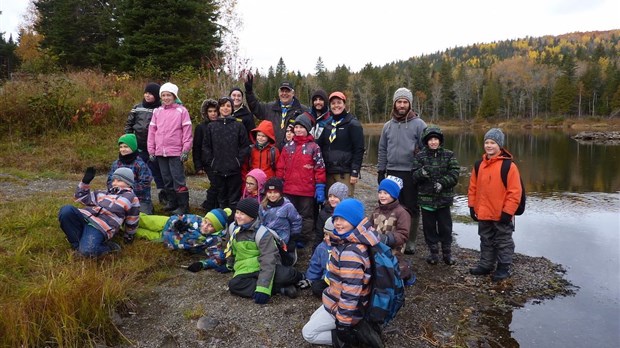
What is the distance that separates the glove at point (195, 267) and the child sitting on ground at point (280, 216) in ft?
3.19

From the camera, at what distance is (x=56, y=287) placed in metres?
3.44

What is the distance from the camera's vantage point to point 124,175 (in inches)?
201

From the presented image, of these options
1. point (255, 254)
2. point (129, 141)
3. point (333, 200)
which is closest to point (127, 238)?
point (129, 141)

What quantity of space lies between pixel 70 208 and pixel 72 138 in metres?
7.34

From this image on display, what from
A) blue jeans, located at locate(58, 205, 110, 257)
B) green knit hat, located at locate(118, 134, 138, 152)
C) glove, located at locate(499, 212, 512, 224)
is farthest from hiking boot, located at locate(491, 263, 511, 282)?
green knit hat, located at locate(118, 134, 138, 152)

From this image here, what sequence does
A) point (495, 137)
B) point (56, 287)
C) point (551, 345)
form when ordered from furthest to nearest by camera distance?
point (495, 137)
point (551, 345)
point (56, 287)

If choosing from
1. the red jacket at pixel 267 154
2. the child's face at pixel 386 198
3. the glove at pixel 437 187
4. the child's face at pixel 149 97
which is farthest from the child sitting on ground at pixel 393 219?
the child's face at pixel 149 97

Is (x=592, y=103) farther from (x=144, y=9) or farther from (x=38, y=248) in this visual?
(x=38, y=248)

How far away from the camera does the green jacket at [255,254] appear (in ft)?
14.0

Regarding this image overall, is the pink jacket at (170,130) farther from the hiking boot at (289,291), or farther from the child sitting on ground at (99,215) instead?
the hiking boot at (289,291)

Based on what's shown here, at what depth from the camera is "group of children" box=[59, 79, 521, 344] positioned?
3.48 m

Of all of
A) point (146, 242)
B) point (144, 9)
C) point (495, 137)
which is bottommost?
point (146, 242)

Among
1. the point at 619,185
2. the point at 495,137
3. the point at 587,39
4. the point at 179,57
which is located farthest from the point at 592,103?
the point at 587,39

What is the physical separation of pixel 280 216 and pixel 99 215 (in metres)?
2.19
